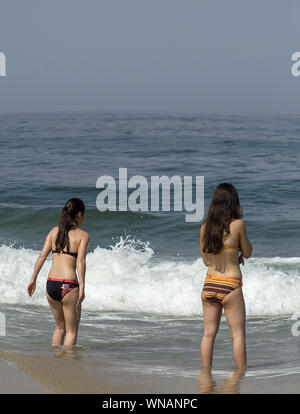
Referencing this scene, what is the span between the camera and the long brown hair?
505 centimetres

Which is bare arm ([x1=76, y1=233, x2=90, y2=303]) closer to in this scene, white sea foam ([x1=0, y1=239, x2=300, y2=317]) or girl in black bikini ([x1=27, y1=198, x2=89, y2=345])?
girl in black bikini ([x1=27, y1=198, x2=89, y2=345])

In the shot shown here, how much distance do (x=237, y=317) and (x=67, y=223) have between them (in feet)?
5.90

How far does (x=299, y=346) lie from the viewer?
6891 mm

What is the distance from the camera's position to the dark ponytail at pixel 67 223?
5941mm

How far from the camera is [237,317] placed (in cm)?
518

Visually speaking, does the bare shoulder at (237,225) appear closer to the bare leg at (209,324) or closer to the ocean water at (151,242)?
the bare leg at (209,324)

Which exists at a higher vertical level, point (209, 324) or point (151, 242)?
point (151, 242)

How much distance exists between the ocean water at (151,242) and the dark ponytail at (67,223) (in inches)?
40.8

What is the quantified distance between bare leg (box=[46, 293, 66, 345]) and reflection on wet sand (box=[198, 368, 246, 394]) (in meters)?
1.53

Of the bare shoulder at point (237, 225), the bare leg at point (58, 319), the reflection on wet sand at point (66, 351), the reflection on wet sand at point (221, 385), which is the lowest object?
the reflection on wet sand at point (221, 385)

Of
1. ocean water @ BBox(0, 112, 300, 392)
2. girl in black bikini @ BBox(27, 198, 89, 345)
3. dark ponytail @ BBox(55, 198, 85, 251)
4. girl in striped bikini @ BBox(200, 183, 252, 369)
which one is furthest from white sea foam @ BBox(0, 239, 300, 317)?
girl in striped bikini @ BBox(200, 183, 252, 369)

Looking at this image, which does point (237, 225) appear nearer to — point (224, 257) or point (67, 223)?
point (224, 257)

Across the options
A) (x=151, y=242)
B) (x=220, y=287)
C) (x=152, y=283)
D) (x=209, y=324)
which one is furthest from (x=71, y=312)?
(x=151, y=242)

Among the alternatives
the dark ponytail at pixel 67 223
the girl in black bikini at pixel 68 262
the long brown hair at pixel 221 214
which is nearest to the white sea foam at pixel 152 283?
the girl in black bikini at pixel 68 262
